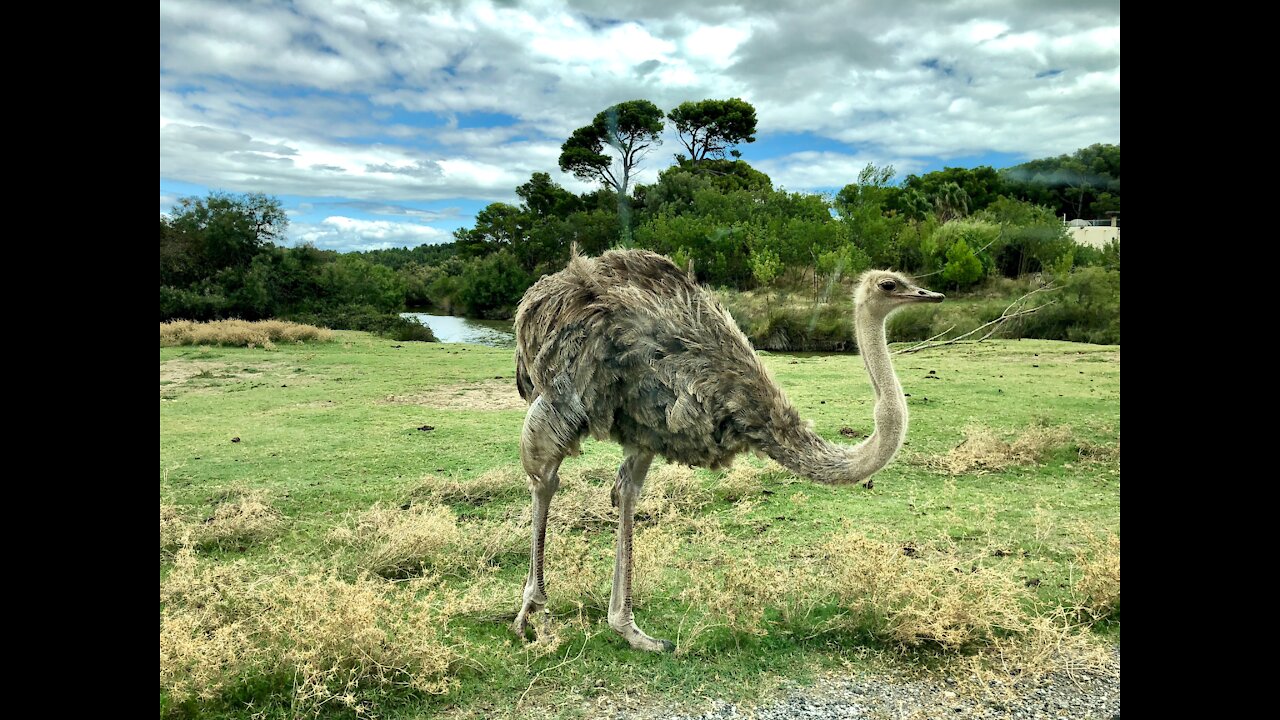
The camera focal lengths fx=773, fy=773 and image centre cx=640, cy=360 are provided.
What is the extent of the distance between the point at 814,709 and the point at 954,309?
12.2 meters

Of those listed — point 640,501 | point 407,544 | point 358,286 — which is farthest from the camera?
point 358,286

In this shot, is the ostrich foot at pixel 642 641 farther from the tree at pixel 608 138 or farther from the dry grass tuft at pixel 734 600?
the tree at pixel 608 138

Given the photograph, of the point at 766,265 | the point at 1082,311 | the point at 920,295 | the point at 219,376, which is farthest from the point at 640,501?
the point at 1082,311

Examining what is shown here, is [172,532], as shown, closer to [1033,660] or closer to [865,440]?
[865,440]

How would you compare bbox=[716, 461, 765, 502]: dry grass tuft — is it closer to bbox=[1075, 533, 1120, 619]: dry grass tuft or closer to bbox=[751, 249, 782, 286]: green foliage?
bbox=[1075, 533, 1120, 619]: dry grass tuft

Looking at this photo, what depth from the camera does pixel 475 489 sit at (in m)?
6.00

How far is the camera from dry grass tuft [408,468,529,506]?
5.85 m

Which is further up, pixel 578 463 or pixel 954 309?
pixel 954 309

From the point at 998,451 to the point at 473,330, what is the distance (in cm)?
1632
